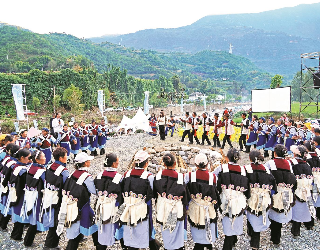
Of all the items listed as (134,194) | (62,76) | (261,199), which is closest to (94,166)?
(134,194)

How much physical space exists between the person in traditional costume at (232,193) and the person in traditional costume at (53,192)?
2387 millimetres

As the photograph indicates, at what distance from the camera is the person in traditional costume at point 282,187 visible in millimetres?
3895

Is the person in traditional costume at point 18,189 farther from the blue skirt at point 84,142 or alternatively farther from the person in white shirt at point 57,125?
the blue skirt at point 84,142

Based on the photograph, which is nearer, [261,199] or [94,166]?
[261,199]

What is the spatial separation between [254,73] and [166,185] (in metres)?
154

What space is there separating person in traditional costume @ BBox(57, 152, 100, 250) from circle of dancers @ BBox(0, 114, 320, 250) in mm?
14

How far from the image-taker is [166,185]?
11.0 feet

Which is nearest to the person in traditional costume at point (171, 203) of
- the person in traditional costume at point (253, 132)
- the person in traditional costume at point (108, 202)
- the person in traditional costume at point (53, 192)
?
the person in traditional costume at point (108, 202)

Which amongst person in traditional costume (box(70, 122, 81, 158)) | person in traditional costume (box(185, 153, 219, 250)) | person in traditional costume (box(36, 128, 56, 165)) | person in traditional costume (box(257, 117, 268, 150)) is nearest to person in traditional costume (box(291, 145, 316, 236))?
person in traditional costume (box(185, 153, 219, 250))

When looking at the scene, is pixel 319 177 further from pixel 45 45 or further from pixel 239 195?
pixel 45 45

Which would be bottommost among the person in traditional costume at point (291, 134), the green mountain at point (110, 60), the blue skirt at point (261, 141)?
the blue skirt at point (261, 141)

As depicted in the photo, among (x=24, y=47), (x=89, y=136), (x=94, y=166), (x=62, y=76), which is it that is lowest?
(x=94, y=166)

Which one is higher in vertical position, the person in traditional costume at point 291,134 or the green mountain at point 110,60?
the green mountain at point 110,60

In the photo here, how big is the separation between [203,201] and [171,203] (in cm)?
46
